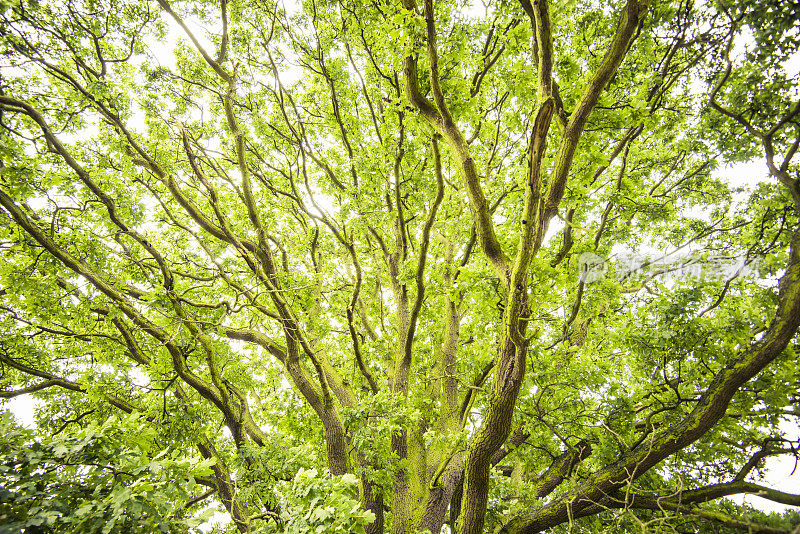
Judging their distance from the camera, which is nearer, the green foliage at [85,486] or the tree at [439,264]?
the green foliage at [85,486]

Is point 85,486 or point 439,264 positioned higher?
point 439,264

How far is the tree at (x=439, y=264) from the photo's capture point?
332 centimetres

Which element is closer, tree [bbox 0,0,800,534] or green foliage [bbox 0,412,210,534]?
green foliage [bbox 0,412,210,534]

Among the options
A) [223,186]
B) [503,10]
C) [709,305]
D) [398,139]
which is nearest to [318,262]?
[223,186]

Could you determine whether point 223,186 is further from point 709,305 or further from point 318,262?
point 709,305

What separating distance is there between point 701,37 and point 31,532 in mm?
6990

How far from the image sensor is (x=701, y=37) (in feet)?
11.8

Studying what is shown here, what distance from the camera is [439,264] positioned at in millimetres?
7102

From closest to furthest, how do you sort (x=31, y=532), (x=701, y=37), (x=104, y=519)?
1. (x=31, y=532)
2. (x=104, y=519)
3. (x=701, y=37)

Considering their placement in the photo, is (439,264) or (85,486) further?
(439,264)

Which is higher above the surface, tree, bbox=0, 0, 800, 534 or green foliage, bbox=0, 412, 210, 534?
tree, bbox=0, 0, 800, 534

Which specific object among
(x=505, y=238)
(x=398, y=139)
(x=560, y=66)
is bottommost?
(x=505, y=238)

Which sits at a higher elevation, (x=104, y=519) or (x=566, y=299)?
(x=566, y=299)

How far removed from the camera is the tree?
3.32 meters
